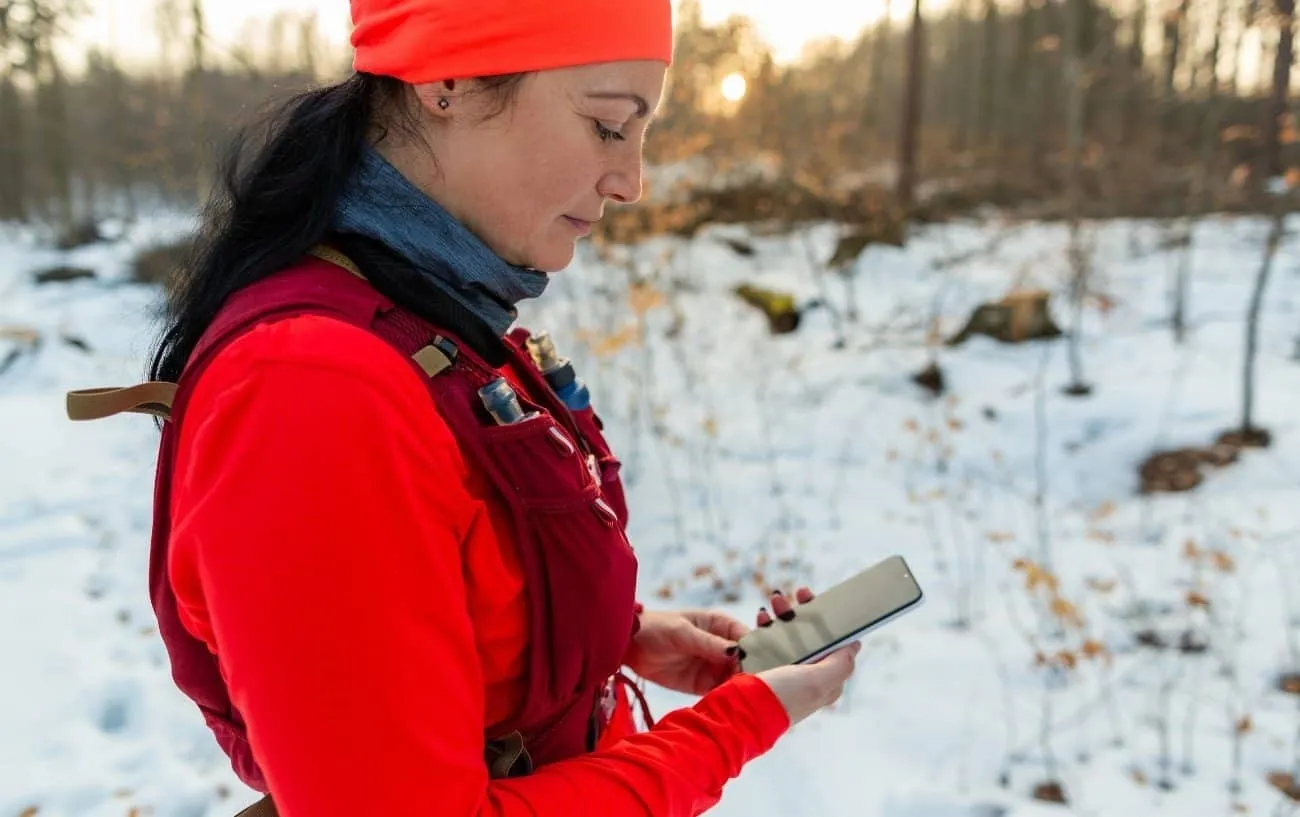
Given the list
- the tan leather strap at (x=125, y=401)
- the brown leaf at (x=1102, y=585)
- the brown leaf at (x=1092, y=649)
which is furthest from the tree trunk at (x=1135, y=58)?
the tan leather strap at (x=125, y=401)

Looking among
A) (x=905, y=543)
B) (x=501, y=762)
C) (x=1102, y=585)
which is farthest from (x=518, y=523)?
(x=905, y=543)

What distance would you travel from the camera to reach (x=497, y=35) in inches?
35.0

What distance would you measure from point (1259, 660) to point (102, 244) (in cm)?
1899

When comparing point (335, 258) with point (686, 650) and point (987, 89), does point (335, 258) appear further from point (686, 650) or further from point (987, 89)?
point (987, 89)

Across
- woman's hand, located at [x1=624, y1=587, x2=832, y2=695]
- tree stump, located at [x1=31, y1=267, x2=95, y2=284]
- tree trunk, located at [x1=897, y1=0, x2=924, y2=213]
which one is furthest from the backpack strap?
tree stump, located at [x1=31, y1=267, x2=95, y2=284]

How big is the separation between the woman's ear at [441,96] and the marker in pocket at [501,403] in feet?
0.96

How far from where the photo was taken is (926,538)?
508cm

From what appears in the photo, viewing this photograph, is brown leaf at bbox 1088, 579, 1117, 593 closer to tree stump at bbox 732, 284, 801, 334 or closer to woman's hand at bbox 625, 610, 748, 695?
woman's hand at bbox 625, 610, 748, 695

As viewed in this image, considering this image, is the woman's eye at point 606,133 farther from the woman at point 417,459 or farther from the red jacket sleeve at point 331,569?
the red jacket sleeve at point 331,569

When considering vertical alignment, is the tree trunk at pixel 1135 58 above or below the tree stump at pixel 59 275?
above

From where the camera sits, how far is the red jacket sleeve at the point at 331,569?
683 mm

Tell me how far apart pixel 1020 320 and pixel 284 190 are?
8376mm

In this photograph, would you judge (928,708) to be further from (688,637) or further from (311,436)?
(311,436)

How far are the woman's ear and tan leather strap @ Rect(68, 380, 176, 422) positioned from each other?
1.27 feet
